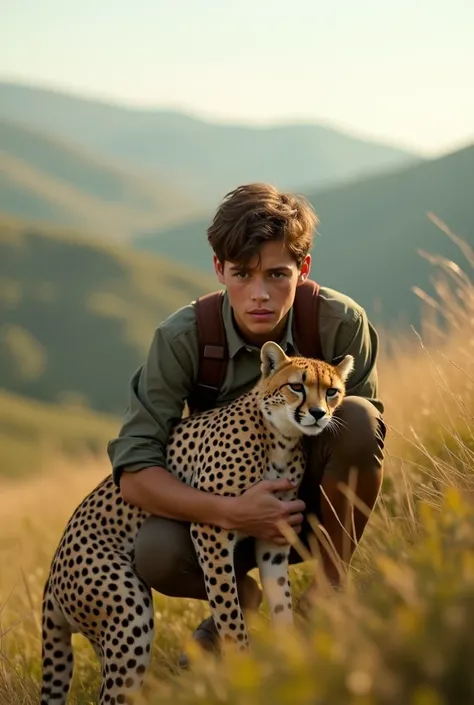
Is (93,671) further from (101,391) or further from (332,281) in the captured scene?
(332,281)

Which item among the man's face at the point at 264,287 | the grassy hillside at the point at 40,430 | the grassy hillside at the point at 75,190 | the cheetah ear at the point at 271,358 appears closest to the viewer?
the cheetah ear at the point at 271,358

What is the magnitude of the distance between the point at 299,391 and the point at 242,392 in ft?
1.52

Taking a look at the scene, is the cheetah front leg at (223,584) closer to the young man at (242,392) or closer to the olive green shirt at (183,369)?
the young man at (242,392)

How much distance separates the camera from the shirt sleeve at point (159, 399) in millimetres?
3154

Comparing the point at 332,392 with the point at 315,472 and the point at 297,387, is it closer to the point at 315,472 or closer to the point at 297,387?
the point at 297,387

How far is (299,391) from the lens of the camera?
288 centimetres

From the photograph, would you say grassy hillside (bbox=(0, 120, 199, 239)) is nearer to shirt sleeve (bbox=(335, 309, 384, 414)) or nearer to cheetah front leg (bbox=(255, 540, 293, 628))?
shirt sleeve (bbox=(335, 309, 384, 414))

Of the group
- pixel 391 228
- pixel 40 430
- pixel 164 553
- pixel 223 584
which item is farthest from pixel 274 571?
pixel 391 228

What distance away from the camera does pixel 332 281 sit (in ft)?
290

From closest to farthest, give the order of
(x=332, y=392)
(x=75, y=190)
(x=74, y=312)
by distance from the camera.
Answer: (x=332, y=392) < (x=74, y=312) < (x=75, y=190)

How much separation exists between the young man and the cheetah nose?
21 cm

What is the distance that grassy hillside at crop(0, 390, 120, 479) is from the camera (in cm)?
5666

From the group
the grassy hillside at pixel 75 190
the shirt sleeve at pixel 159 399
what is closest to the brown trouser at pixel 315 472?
the shirt sleeve at pixel 159 399

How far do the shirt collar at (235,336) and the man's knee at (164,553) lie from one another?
574 mm
